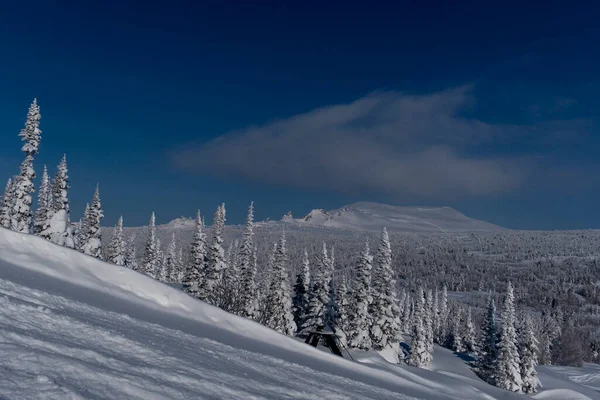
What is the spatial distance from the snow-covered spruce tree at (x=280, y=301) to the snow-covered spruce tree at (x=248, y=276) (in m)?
2.08

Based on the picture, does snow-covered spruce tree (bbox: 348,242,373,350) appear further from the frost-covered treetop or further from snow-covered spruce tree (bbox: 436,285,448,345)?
snow-covered spruce tree (bbox: 436,285,448,345)

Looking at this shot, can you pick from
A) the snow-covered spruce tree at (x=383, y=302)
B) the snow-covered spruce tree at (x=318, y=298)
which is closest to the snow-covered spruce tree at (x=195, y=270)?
the snow-covered spruce tree at (x=318, y=298)

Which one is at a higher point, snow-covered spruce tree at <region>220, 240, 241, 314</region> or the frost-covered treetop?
the frost-covered treetop

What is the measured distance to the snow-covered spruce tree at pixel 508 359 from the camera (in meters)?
47.0

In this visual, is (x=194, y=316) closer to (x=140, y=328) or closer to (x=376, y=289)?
(x=140, y=328)

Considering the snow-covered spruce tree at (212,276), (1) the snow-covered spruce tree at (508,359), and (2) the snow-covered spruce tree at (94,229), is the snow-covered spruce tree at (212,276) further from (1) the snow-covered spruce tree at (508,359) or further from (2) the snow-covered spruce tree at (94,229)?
(1) the snow-covered spruce tree at (508,359)

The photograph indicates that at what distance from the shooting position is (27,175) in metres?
37.2

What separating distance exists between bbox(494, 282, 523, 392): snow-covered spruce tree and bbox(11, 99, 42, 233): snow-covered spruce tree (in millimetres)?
46162

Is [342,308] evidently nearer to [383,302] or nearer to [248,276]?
[383,302]

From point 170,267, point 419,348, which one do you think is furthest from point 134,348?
point 170,267

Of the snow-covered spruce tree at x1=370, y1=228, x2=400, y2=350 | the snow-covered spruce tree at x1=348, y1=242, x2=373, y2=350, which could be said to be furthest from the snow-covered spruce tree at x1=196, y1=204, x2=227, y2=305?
the snow-covered spruce tree at x1=370, y1=228, x2=400, y2=350

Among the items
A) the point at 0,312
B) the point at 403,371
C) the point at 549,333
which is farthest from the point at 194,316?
the point at 549,333

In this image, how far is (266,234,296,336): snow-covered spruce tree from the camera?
44.6 metres

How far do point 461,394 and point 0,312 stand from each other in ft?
42.0
